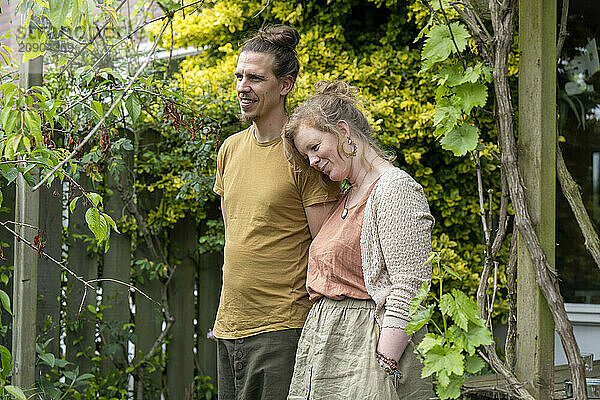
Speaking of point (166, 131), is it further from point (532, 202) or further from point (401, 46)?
point (532, 202)

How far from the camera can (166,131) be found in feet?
12.2

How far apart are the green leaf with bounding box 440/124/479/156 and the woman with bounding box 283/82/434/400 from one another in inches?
8.4

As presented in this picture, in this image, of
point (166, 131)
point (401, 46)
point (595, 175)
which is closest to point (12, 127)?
point (166, 131)

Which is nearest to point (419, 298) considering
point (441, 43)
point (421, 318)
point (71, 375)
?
point (421, 318)

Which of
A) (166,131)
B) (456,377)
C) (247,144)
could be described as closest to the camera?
(456,377)

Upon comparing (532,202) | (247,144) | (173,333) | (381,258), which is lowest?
(173,333)

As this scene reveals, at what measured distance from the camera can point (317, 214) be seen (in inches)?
84.0

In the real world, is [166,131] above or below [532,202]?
above

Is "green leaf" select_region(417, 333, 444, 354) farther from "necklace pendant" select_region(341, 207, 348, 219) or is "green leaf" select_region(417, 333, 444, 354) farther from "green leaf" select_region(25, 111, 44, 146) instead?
"green leaf" select_region(25, 111, 44, 146)

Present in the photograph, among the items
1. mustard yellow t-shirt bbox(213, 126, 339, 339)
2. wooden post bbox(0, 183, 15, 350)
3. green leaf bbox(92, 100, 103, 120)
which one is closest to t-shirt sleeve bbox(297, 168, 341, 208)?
mustard yellow t-shirt bbox(213, 126, 339, 339)

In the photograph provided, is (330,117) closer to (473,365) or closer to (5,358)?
(473,365)

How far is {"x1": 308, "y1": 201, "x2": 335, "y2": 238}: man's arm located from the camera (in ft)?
7.00

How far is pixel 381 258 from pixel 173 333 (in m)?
2.20

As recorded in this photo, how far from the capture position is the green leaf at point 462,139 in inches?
81.0
